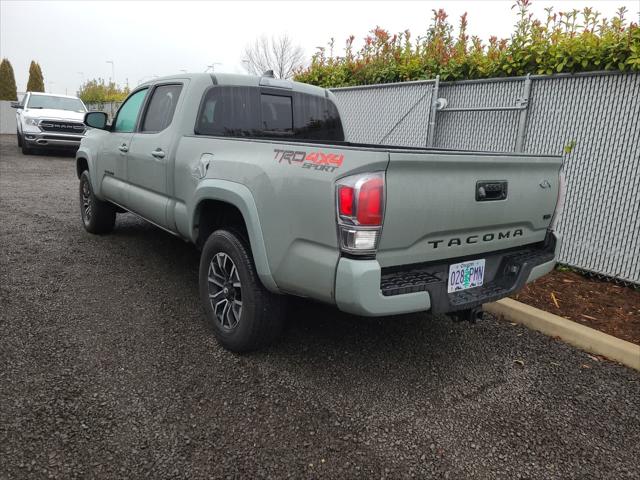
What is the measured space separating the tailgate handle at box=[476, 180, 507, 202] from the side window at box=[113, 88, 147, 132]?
3.47 meters

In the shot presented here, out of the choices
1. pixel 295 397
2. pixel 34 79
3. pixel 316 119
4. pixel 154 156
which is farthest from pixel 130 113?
pixel 34 79

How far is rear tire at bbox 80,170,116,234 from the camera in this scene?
19.6 feet

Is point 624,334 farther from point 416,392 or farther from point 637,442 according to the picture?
point 416,392

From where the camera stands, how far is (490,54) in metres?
6.12

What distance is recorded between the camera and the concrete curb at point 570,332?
11.3ft

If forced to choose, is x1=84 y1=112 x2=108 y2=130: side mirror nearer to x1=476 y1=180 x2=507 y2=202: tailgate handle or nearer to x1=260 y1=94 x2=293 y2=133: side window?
x1=260 y1=94 x2=293 y2=133: side window

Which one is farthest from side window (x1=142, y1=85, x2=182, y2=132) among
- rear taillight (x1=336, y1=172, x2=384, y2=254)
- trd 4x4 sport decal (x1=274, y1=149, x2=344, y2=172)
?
rear taillight (x1=336, y1=172, x2=384, y2=254)

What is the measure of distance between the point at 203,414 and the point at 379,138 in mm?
5892

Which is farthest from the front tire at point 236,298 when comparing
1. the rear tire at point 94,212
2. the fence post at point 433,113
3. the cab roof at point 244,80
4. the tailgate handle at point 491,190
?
the fence post at point 433,113

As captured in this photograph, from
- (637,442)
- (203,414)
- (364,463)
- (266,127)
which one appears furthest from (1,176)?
(637,442)

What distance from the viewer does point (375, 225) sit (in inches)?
94.9

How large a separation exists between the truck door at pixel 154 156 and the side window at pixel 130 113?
0.83 feet

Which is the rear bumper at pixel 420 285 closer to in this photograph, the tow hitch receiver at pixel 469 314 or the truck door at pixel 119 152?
the tow hitch receiver at pixel 469 314

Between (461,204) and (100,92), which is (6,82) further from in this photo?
(461,204)
